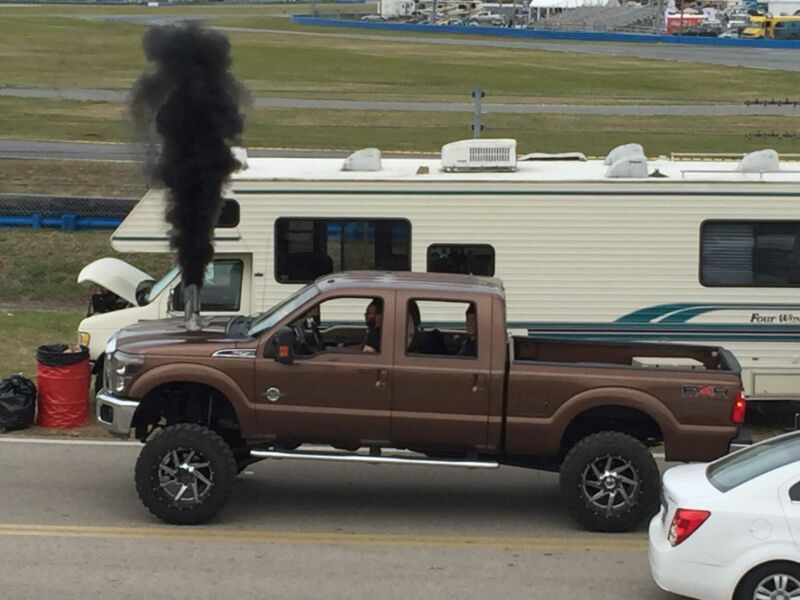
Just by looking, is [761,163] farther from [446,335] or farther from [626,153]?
[446,335]

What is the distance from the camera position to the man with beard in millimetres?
10719

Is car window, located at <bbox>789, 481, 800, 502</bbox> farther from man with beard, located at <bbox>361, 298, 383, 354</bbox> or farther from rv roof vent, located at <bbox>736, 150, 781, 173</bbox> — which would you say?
rv roof vent, located at <bbox>736, 150, 781, 173</bbox>

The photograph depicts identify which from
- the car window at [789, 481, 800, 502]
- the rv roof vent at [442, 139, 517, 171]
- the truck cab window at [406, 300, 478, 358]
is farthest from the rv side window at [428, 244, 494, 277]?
the car window at [789, 481, 800, 502]

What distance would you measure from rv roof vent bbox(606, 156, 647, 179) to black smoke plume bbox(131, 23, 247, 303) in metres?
4.17

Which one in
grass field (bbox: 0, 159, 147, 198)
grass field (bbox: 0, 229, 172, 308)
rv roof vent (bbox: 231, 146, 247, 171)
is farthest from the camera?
grass field (bbox: 0, 159, 147, 198)

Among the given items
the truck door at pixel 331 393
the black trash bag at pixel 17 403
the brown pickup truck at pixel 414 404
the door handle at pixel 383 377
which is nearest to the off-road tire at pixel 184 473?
the brown pickup truck at pixel 414 404

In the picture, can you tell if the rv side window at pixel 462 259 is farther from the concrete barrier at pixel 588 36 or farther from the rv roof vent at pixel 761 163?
the concrete barrier at pixel 588 36

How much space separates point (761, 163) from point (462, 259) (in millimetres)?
3303

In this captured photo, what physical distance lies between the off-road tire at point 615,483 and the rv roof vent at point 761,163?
4.86 m

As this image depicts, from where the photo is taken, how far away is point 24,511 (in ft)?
35.9

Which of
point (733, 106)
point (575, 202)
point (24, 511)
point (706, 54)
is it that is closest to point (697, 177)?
point (575, 202)

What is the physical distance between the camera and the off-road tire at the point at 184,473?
34.5 feet

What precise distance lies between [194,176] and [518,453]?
3.87m

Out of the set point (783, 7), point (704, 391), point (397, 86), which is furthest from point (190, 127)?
point (783, 7)
